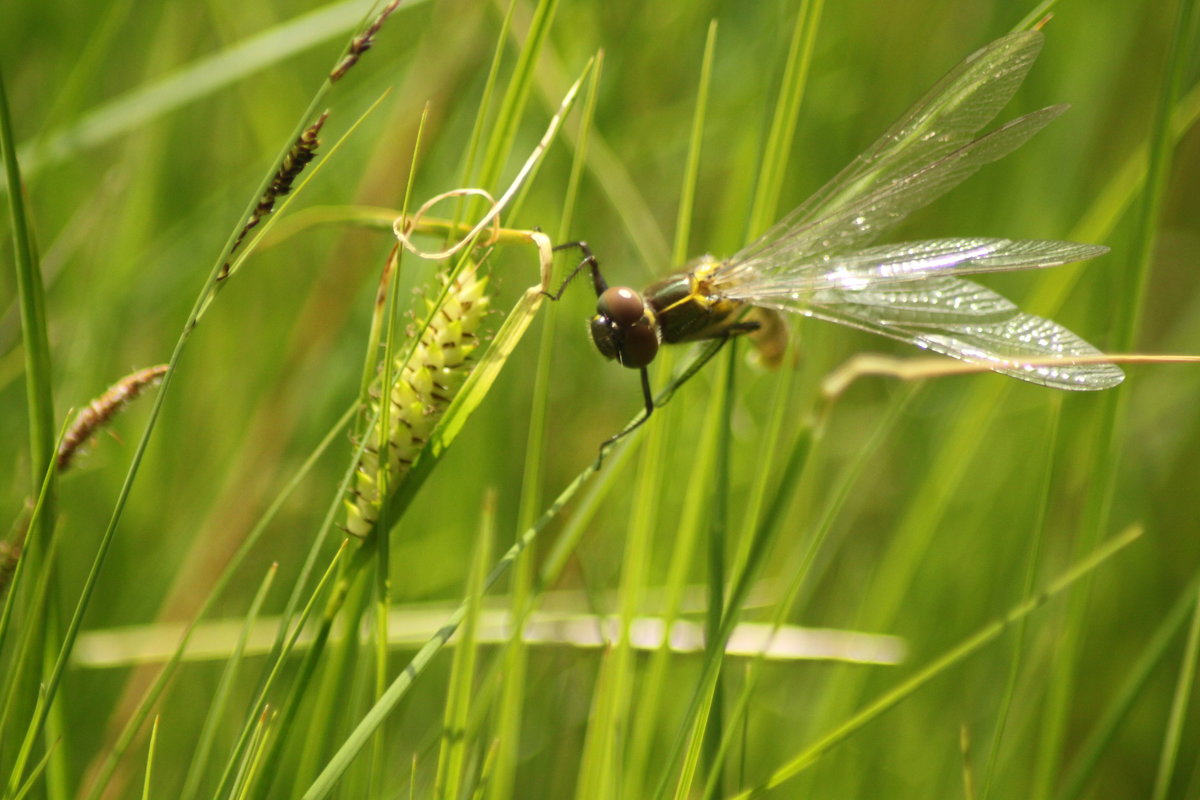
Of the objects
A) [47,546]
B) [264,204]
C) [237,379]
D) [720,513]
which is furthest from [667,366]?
[237,379]

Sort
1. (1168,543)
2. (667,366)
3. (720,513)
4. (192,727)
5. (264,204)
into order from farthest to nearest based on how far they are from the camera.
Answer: (1168,543) < (192,727) < (667,366) < (720,513) < (264,204)

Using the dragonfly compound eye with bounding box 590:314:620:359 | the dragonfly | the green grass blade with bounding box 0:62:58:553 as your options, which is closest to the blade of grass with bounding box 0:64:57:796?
the green grass blade with bounding box 0:62:58:553

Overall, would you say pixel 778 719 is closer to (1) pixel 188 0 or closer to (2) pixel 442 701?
(2) pixel 442 701

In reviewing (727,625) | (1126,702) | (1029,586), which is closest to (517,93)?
(727,625)

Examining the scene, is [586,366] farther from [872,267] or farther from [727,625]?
[727,625]

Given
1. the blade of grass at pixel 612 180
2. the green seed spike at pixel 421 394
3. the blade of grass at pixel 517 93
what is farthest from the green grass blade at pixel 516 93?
the blade of grass at pixel 612 180

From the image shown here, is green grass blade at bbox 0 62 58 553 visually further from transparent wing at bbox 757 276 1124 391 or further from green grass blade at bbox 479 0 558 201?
transparent wing at bbox 757 276 1124 391

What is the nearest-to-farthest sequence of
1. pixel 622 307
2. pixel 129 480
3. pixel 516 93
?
pixel 129 480, pixel 516 93, pixel 622 307
